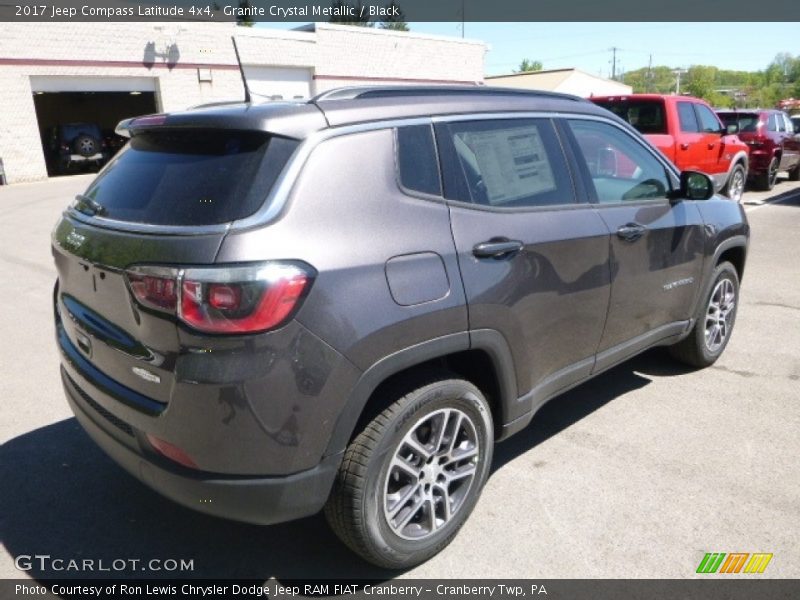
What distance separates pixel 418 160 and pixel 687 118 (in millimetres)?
9056

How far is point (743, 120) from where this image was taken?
14148 mm

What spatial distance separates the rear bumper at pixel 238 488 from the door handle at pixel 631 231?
1977 mm

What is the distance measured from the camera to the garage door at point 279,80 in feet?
80.4

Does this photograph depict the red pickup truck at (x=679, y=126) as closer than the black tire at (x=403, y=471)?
No

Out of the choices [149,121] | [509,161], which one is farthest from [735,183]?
[149,121]

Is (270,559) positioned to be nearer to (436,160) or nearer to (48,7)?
(436,160)

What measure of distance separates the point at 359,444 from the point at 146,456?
2.52ft

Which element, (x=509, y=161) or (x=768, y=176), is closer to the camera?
(x=509, y=161)

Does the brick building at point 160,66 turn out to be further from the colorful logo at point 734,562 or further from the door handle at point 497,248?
the colorful logo at point 734,562

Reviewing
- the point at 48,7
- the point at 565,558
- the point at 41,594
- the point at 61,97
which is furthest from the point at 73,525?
the point at 61,97

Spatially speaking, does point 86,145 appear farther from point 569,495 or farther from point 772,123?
point 569,495

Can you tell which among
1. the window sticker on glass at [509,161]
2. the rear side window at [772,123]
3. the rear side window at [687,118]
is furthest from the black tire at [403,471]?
the rear side window at [772,123]

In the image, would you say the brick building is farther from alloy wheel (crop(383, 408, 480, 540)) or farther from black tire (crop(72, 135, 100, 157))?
alloy wheel (crop(383, 408, 480, 540))

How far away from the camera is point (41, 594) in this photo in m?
2.51
